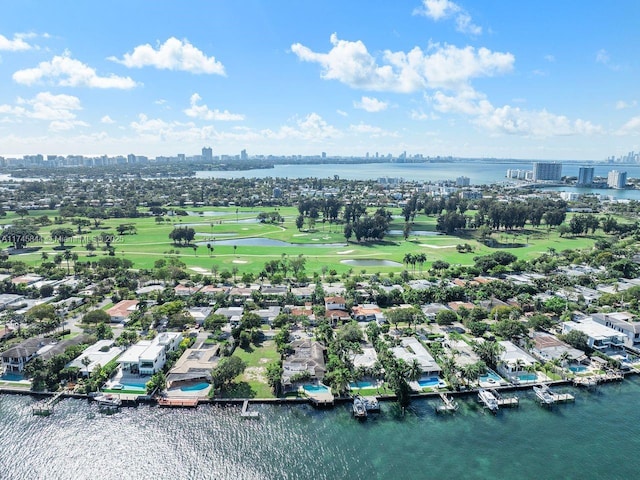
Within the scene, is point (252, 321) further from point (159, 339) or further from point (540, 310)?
point (540, 310)

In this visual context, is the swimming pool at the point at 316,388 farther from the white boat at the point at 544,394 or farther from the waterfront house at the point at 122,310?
the waterfront house at the point at 122,310

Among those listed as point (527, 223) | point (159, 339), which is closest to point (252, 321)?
point (159, 339)

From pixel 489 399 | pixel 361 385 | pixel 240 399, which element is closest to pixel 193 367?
pixel 240 399

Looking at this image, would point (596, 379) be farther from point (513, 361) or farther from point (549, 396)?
point (513, 361)

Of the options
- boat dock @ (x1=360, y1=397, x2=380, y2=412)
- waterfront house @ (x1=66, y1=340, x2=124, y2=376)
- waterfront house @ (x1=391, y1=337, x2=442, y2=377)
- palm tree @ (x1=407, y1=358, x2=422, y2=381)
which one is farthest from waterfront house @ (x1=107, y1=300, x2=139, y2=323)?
palm tree @ (x1=407, y1=358, x2=422, y2=381)

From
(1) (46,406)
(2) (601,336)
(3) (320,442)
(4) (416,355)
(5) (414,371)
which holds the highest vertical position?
(2) (601,336)

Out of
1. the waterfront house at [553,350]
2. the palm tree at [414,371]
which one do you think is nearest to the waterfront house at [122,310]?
the palm tree at [414,371]
